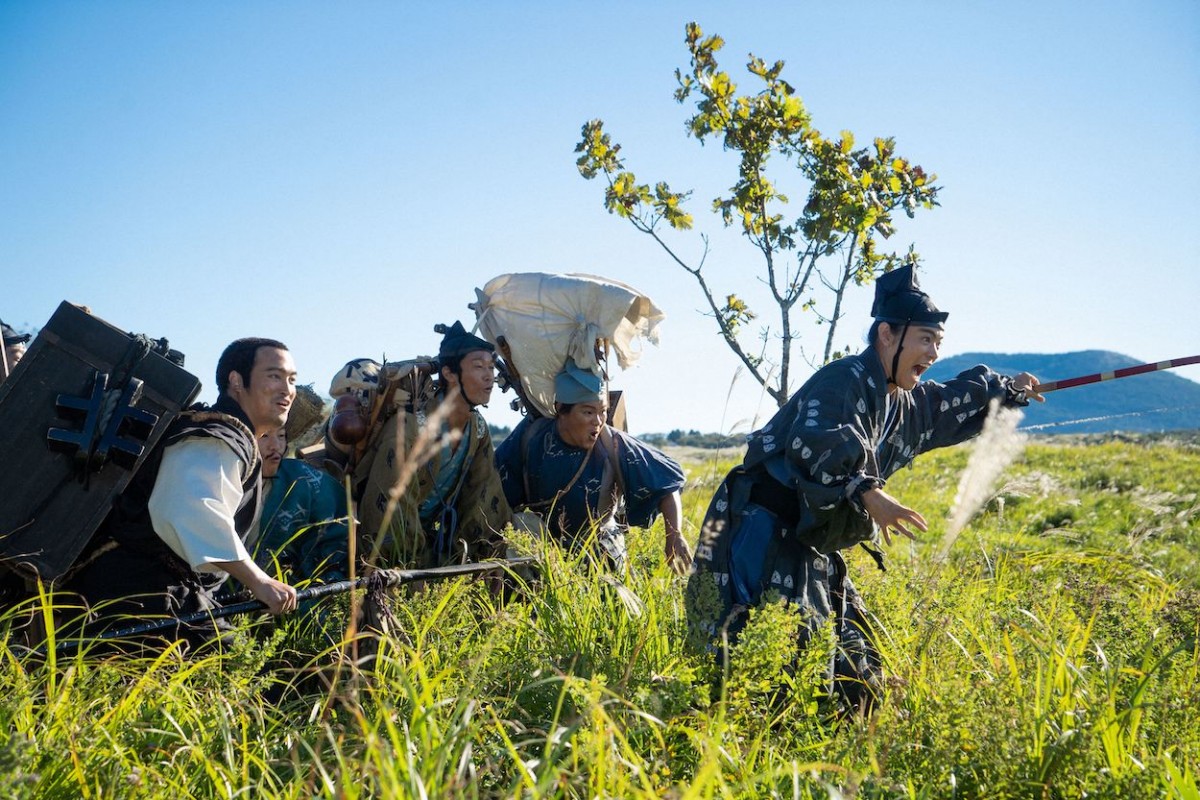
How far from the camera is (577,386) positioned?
5.64m

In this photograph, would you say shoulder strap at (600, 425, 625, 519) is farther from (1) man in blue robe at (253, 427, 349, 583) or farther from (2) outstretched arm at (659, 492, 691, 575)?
(1) man in blue robe at (253, 427, 349, 583)

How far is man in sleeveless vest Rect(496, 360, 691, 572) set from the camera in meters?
5.62

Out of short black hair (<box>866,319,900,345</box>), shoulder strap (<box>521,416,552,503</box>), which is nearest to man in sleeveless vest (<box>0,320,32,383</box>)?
shoulder strap (<box>521,416,552,503</box>)

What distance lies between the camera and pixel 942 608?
12.8 feet

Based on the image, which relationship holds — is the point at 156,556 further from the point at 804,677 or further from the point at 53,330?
the point at 804,677

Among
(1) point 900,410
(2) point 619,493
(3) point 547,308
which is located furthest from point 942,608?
(3) point 547,308

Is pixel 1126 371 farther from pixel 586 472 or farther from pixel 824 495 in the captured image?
pixel 586 472

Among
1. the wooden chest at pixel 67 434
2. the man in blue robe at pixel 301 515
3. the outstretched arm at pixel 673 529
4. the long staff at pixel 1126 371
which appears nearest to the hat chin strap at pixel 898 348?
the long staff at pixel 1126 371

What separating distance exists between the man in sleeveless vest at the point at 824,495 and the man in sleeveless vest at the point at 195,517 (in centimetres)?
159

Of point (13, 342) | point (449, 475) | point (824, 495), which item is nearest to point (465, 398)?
point (449, 475)

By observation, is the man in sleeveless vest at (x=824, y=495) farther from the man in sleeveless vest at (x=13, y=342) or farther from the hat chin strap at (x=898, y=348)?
the man in sleeveless vest at (x=13, y=342)

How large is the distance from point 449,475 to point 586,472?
796 mm

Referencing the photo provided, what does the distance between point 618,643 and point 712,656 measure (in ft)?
1.04

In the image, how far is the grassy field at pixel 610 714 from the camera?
2352mm
